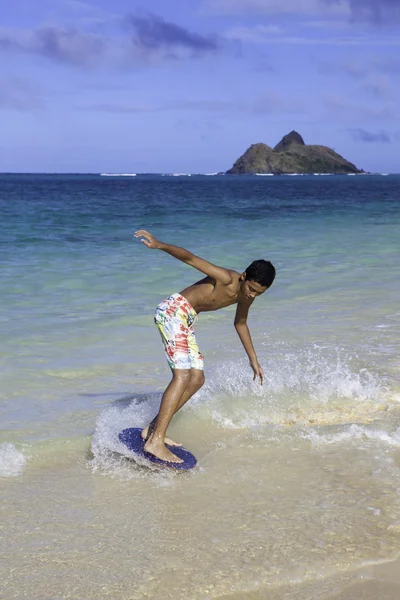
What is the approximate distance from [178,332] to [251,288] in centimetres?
55

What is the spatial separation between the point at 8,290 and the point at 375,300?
5286 mm

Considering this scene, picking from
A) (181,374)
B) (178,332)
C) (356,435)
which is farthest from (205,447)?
(356,435)

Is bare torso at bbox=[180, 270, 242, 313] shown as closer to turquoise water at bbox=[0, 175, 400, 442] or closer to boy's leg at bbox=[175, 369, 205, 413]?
boy's leg at bbox=[175, 369, 205, 413]

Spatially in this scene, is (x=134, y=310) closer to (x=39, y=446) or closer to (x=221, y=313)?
(x=221, y=313)

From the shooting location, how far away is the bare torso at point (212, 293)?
5113 mm

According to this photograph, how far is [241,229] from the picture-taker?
24359mm

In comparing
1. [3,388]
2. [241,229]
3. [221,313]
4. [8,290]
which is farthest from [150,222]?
[3,388]

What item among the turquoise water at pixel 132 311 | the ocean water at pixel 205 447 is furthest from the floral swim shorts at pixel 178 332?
the turquoise water at pixel 132 311

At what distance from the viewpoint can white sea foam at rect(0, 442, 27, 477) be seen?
15.9 ft

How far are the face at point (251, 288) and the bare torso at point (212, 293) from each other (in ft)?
0.26

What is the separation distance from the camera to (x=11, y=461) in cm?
499

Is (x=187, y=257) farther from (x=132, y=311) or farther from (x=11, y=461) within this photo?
(x=132, y=311)

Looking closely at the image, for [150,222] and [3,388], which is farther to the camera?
[150,222]

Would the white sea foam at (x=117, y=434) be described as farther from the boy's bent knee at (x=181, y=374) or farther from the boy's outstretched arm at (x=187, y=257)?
the boy's outstretched arm at (x=187, y=257)
